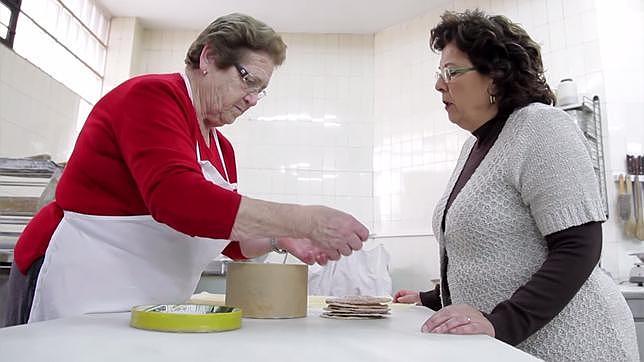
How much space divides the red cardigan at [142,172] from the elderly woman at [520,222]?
420mm

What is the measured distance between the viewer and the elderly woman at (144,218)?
0.82m

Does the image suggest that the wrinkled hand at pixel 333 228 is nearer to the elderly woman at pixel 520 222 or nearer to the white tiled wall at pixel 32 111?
the elderly woman at pixel 520 222

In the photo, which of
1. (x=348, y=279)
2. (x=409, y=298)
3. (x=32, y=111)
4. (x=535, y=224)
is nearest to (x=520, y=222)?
(x=535, y=224)

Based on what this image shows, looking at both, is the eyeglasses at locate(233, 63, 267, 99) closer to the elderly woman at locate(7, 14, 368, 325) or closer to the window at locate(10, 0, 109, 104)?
the elderly woman at locate(7, 14, 368, 325)

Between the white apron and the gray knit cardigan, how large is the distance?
2.08ft

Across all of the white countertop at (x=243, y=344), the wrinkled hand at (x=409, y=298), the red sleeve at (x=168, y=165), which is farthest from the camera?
the wrinkled hand at (x=409, y=298)

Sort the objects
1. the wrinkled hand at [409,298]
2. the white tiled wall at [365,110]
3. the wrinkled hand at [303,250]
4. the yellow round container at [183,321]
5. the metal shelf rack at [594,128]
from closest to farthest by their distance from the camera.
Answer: the yellow round container at [183,321], the wrinkled hand at [303,250], the wrinkled hand at [409,298], the metal shelf rack at [594,128], the white tiled wall at [365,110]

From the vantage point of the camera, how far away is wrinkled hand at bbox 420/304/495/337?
76cm

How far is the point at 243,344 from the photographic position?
0.61 meters

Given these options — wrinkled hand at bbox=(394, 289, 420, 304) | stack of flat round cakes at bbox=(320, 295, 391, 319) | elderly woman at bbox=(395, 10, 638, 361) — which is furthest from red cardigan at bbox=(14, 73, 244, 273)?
wrinkled hand at bbox=(394, 289, 420, 304)

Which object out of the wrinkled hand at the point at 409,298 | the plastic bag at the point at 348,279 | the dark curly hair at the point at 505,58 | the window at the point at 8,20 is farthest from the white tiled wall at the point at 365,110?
the wrinkled hand at the point at 409,298

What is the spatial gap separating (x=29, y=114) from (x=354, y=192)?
7.24ft

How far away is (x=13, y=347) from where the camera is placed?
53 centimetres

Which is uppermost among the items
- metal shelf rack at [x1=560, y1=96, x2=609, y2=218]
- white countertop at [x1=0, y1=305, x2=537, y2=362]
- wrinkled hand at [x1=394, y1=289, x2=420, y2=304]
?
metal shelf rack at [x1=560, y1=96, x2=609, y2=218]
